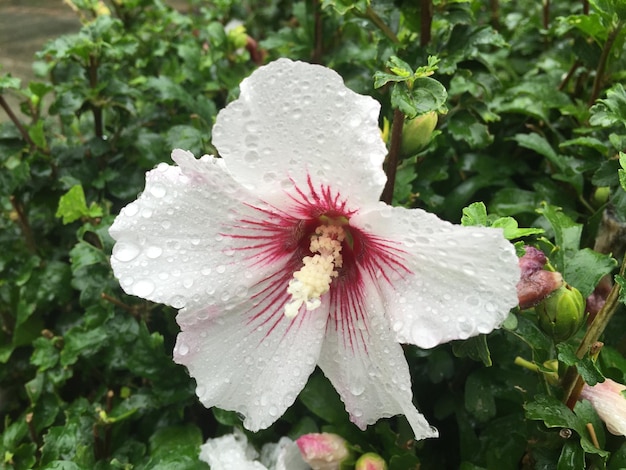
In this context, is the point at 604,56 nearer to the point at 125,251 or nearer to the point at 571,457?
the point at 571,457

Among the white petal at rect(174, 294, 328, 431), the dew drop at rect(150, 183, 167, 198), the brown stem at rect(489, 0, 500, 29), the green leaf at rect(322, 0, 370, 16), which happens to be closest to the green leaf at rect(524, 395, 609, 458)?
the white petal at rect(174, 294, 328, 431)

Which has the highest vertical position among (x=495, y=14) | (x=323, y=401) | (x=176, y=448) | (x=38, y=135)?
(x=495, y=14)

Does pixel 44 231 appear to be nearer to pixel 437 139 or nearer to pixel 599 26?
pixel 437 139

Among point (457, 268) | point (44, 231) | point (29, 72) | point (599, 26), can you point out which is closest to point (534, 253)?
point (457, 268)

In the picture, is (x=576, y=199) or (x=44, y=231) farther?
(x=44, y=231)

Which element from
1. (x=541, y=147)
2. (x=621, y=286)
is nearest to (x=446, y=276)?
(x=621, y=286)

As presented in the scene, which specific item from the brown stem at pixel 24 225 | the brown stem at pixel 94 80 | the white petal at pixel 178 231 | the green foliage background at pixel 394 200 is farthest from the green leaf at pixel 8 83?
the white petal at pixel 178 231
